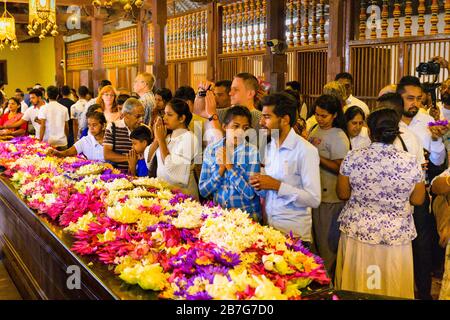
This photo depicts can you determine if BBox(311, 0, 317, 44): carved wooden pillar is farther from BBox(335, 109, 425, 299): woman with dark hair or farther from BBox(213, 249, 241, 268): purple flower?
BBox(213, 249, 241, 268): purple flower

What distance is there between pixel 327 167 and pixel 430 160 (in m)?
0.85

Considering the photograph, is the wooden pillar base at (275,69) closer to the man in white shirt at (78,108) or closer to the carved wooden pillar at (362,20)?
the carved wooden pillar at (362,20)

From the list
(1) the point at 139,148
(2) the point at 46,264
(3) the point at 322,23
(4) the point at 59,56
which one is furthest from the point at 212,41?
(4) the point at 59,56

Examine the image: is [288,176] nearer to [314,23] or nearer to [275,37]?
[275,37]

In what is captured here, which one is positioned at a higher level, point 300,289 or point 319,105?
point 319,105

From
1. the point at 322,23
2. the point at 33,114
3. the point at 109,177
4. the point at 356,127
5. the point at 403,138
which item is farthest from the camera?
the point at 33,114

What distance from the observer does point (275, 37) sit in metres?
5.04

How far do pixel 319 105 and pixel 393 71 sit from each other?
282 cm

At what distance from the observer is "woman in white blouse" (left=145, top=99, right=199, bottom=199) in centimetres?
376

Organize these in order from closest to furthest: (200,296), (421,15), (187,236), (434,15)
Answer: (200,296) → (187,236) → (434,15) → (421,15)

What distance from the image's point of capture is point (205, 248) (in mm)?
2291

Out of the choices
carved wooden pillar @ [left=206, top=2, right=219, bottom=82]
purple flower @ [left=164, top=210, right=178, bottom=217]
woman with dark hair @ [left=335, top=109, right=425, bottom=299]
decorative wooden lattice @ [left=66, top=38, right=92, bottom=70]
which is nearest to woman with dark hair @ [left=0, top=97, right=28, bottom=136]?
carved wooden pillar @ [left=206, top=2, right=219, bottom=82]
